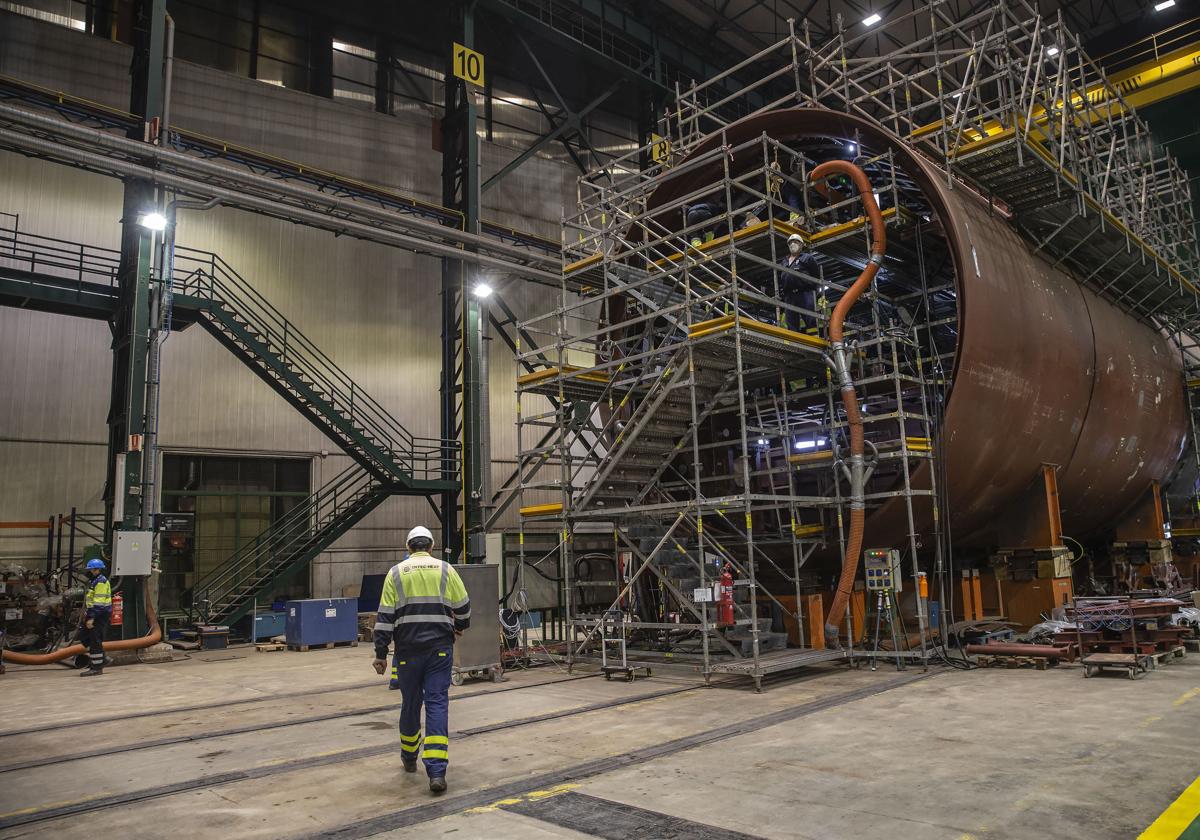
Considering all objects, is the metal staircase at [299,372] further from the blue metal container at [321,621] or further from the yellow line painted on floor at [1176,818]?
the yellow line painted on floor at [1176,818]

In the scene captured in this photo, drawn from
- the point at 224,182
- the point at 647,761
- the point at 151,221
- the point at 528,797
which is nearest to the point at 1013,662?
the point at 647,761

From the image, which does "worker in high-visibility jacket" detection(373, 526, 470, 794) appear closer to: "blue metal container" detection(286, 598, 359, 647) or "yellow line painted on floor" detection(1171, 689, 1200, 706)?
"yellow line painted on floor" detection(1171, 689, 1200, 706)

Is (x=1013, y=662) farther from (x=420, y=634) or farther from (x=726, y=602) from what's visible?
(x=420, y=634)

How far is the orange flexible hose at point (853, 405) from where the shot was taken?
1044cm

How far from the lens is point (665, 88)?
80.0 ft

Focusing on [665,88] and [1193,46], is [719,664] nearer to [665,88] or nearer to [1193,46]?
[665,88]

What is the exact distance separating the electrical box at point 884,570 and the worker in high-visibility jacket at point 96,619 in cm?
1157

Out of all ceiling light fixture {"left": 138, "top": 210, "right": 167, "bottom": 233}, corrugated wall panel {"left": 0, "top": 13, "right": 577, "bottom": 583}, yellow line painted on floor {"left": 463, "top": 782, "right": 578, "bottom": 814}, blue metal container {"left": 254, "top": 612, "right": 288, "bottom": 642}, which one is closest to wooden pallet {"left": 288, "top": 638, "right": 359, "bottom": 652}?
blue metal container {"left": 254, "top": 612, "right": 288, "bottom": 642}

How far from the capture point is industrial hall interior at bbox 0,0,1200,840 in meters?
6.08

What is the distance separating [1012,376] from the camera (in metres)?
11.2

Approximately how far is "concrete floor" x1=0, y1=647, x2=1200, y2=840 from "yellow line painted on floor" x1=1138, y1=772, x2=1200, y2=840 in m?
0.10

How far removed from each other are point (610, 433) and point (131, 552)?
881 cm

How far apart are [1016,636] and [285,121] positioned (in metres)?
20.4

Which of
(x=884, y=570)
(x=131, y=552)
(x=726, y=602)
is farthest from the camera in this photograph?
(x=131, y=552)
